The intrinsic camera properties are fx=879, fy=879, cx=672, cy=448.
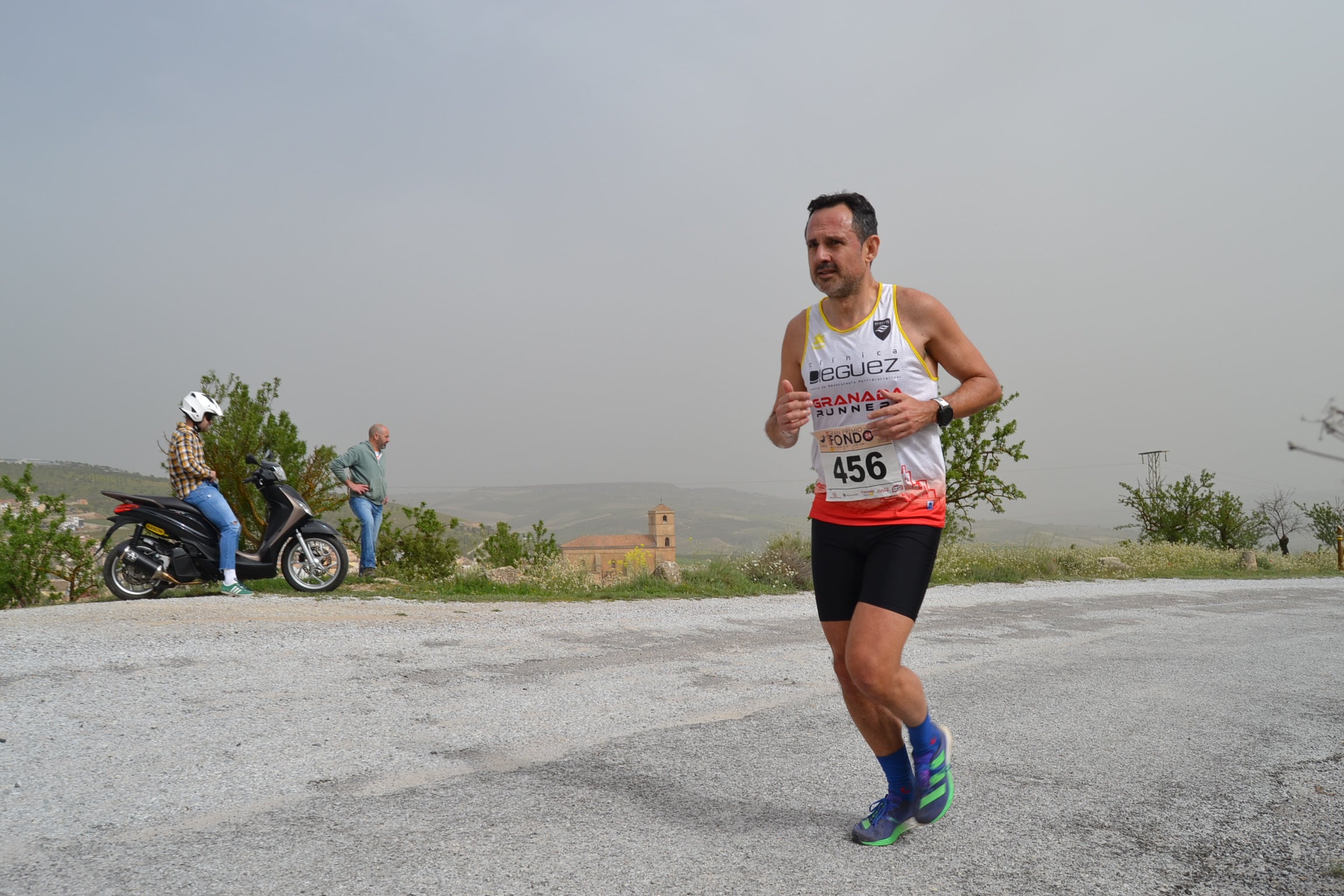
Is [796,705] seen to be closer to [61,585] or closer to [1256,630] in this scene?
[1256,630]

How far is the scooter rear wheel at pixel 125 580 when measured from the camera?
29.9 ft

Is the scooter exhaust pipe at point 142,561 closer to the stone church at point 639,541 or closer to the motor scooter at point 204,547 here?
the motor scooter at point 204,547

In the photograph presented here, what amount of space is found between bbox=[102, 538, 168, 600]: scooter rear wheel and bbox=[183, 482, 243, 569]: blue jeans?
26.3 inches

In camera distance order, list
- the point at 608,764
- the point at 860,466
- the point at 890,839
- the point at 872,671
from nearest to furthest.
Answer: the point at 872,671, the point at 890,839, the point at 860,466, the point at 608,764

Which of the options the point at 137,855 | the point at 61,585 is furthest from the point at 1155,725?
the point at 61,585

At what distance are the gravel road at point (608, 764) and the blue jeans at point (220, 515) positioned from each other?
1.45 m

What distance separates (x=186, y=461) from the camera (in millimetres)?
9148

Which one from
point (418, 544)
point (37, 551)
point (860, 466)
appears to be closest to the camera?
point (860, 466)

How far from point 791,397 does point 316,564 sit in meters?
8.41

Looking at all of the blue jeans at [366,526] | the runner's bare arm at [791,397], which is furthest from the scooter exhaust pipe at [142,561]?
the runner's bare arm at [791,397]

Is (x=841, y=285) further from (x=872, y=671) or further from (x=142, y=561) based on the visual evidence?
(x=142, y=561)

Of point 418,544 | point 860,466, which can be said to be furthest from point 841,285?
point 418,544

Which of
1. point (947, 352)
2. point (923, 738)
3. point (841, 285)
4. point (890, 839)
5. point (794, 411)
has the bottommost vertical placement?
point (890, 839)

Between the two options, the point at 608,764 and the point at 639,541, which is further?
the point at 639,541
